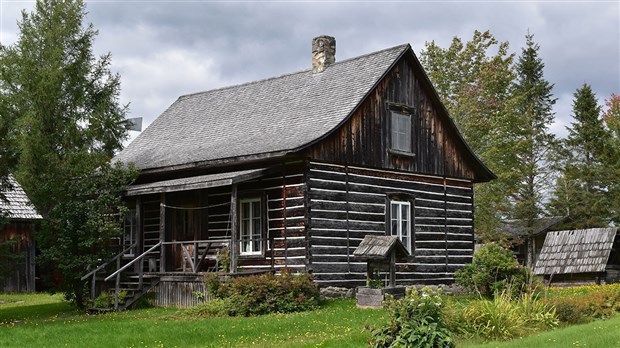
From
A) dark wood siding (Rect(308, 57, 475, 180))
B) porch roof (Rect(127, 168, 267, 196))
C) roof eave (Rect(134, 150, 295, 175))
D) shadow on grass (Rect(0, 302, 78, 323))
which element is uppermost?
dark wood siding (Rect(308, 57, 475, 180))

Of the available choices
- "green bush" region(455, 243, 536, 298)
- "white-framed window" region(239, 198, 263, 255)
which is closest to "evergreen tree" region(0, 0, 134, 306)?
"white-framed window" region(239, 198, 263, 255)

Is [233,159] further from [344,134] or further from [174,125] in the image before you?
[174,125]

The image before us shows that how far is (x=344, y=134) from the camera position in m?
24.9

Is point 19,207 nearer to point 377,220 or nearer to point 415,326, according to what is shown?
point 377,220

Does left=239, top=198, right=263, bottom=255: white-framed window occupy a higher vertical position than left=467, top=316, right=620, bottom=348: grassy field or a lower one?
higher

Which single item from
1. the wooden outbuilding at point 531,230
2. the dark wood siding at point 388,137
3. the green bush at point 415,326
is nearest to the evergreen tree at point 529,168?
the wooden outbuilding at point 531,230

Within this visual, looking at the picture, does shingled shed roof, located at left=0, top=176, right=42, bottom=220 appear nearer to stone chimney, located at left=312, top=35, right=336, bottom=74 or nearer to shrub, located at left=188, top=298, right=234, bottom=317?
stone chimney, located at left=312, top=35, right=336, bottom=74

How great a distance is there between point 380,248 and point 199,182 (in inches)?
210

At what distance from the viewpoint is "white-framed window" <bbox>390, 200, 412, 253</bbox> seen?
87.2 feet

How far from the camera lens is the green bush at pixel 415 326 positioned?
43.8 feet

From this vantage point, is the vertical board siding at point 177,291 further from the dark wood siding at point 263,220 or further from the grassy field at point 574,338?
the grassy field at point 574,338

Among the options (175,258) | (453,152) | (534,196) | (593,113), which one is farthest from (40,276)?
(593,113)

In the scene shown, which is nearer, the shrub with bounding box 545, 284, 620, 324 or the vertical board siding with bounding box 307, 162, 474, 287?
the shrub with bounding box 545, 284, 620, 324

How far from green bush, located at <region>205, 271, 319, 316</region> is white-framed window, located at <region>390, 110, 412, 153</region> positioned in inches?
258
